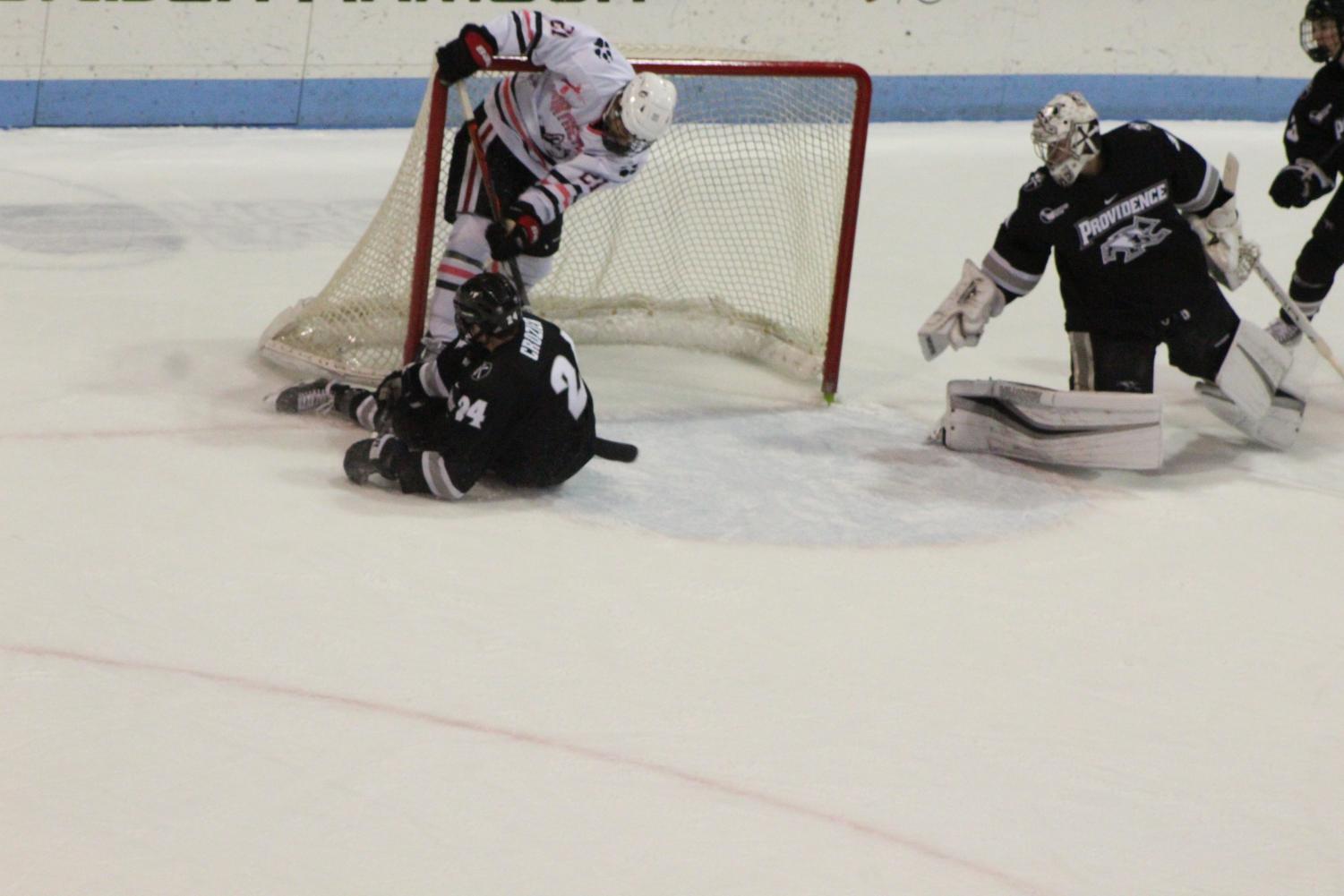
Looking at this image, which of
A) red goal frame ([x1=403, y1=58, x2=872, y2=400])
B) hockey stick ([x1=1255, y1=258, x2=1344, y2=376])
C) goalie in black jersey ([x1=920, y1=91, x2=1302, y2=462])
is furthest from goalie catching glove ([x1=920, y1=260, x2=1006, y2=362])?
hockey stick ([x1=1255, y1=258, x2=1344, y2=376])

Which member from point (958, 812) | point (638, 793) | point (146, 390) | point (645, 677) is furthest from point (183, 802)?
point (146, 390)

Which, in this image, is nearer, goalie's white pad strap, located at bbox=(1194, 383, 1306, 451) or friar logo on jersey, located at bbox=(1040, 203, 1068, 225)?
friar logo on jersey, located at bbox=(1040, 203, 1068, 225)

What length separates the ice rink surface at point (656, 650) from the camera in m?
2.16

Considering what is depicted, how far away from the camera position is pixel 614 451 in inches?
143

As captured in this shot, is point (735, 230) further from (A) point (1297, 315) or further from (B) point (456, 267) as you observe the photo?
(A) point (1297, 315)

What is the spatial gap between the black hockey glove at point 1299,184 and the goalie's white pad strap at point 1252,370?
25.5 inches

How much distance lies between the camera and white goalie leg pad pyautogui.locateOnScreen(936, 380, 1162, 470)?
374 cm

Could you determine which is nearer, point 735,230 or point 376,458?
point 376,458

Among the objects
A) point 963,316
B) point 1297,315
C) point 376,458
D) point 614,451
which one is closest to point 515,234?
point 614,451

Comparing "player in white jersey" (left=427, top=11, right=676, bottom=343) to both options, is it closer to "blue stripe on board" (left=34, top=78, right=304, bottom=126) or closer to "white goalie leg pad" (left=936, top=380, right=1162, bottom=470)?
"white goalie leg pad" (left=936, top=380, right=1162, bottom=470)

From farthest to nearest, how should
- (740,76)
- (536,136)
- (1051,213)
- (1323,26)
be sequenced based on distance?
(1323,26) → (740,76) → (536,136) → (1051,213)

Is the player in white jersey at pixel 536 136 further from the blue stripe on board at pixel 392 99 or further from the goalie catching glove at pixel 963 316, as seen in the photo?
the blue stripe on board at pixel 392 99

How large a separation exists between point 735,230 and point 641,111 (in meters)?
1.00

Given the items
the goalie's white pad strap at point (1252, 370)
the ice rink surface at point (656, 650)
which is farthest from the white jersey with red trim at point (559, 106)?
the goalie's white pad strap at point (1252, 370)
